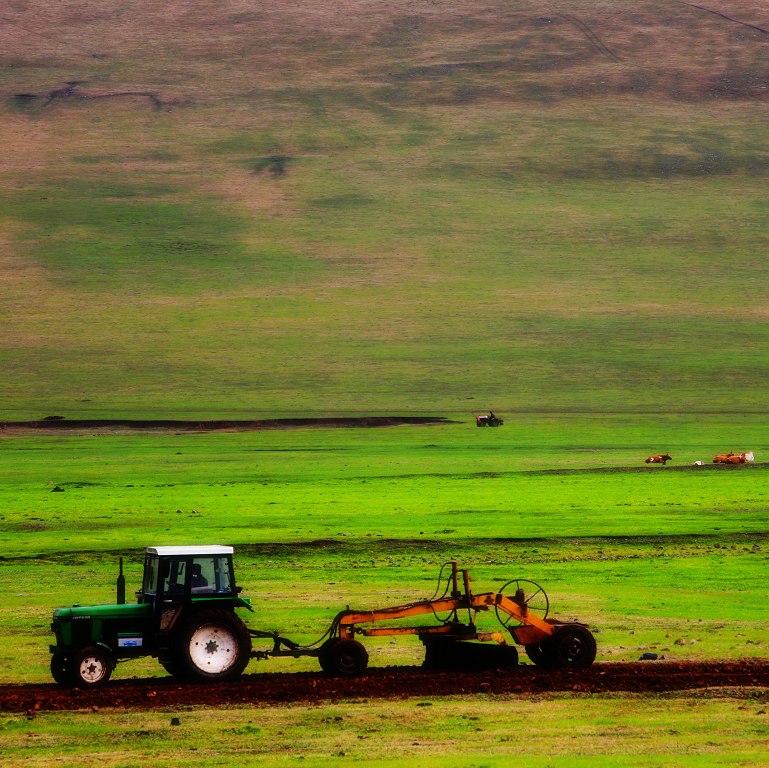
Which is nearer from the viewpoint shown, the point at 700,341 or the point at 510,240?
the point at 700,341

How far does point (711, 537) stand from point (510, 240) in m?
78.5

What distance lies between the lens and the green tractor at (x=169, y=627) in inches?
586

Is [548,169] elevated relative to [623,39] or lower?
lower

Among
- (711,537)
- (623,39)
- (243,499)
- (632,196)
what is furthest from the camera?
(623,39)

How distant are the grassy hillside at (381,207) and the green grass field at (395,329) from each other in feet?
1.17

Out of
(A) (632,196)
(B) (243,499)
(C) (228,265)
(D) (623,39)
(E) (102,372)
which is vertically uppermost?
(D) (623,39)

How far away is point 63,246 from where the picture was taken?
106 metres

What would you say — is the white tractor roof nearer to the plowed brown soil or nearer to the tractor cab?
the tractor cab

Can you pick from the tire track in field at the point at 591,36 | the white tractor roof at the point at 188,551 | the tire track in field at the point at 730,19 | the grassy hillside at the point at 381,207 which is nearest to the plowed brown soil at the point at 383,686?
the white tractor roof at the point at 188,551

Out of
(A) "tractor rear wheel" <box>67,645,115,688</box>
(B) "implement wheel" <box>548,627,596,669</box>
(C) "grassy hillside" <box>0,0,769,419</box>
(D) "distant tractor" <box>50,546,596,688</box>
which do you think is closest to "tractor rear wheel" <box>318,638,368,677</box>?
(D) "distant tractor" <box>50,546,596,688</box>

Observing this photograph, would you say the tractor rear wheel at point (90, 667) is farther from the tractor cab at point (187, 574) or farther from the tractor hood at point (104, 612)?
the tractor cab at point (187, 574)

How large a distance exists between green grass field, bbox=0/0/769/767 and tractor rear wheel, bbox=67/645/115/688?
1.15 metres

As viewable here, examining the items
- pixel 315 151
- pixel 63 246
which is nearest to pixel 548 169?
pixel 315 151

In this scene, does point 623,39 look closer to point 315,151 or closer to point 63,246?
point 315,151
